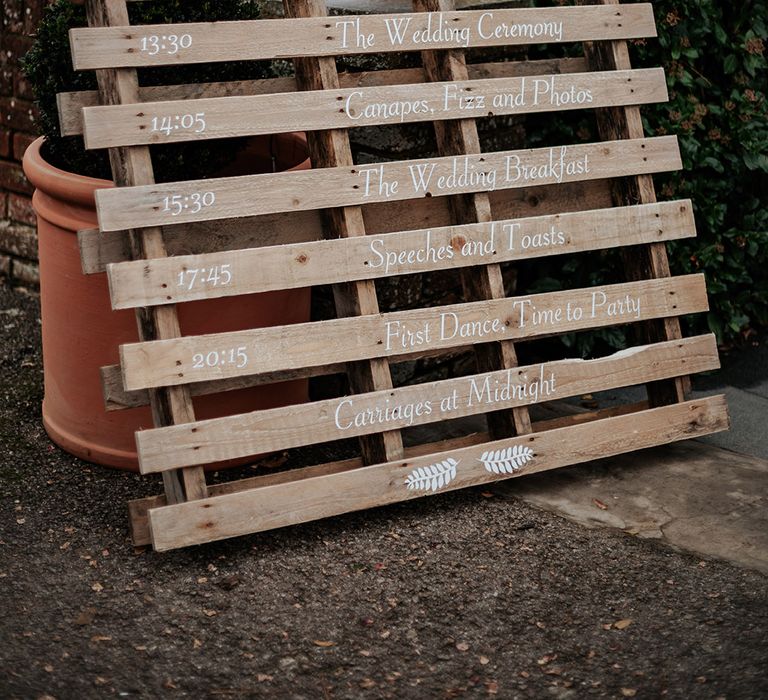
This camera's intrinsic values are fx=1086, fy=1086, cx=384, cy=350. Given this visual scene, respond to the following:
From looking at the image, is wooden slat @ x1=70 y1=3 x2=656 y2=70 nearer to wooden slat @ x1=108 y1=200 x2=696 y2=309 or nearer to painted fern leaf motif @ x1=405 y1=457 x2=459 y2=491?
wooden slat @ x1=108 y1=200 x2=696 y2=309

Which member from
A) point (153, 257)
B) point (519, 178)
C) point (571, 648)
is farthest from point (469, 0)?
point (571, 648)

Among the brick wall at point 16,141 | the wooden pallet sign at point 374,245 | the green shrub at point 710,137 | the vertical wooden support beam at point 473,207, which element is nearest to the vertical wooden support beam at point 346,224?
the wooden pallet sign at point 374,245

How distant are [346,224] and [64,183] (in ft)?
2.92

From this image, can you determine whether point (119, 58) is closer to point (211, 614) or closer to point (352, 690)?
point (211, 614)

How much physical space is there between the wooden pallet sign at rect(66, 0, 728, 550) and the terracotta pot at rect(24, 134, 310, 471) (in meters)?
0.23

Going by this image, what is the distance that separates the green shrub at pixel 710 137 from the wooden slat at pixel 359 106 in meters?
0.71

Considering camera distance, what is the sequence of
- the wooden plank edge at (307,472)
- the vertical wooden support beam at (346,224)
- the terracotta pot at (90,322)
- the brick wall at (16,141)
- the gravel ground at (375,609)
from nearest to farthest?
1. the gravel ground at (375,609)
2. the wooden plank edge at (307,472)
3. the vertical wooden support beam at (346,224)
4. the terracotta pot at (90,322)
5. the brick wall at (16,141)

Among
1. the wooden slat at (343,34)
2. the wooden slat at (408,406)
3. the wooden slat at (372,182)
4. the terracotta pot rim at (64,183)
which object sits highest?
the wooden slat at (343,34)

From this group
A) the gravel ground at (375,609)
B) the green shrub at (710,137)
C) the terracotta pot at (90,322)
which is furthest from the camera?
the green shrub at (710,137)

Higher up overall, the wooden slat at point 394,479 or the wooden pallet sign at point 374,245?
the wooden pallet sign at point 374,245

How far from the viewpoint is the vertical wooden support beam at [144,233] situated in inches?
120

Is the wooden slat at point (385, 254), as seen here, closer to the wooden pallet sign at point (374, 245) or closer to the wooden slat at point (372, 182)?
the wooden pallet sign at point (374, 245)

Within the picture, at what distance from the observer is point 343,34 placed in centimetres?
329

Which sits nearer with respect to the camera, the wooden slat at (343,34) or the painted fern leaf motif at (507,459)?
the wooden slat at (343,34)
